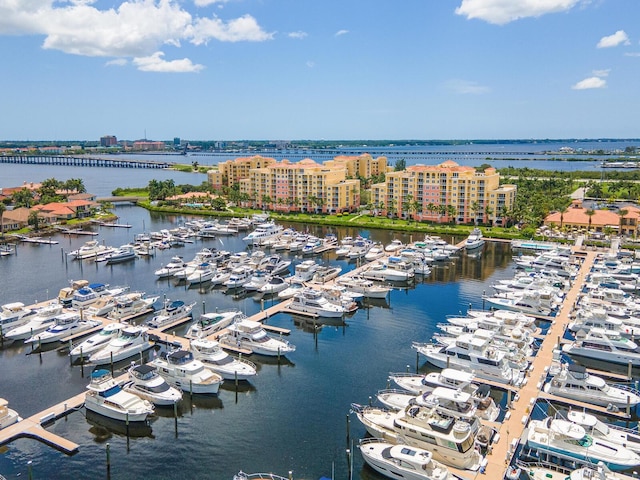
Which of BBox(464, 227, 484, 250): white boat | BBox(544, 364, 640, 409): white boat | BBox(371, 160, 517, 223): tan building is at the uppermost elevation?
BBox(371, 160, 517, 223): tan building

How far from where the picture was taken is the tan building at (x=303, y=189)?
111 meters

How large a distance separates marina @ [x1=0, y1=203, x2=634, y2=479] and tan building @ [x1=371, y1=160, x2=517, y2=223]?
83.7 ft

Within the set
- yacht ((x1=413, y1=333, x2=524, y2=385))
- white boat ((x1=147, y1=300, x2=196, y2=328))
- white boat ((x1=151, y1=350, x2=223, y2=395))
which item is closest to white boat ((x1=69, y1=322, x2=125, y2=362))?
white boat ((x1=147, y1=300, x2=196, y2=328))

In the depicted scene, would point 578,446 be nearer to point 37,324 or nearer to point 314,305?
point 314,305

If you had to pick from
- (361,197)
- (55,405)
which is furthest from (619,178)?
(55,405)

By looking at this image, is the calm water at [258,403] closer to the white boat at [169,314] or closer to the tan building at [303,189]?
the white boat at [169,314]

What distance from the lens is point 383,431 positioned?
2877cm

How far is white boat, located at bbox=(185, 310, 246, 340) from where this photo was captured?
43.1 m

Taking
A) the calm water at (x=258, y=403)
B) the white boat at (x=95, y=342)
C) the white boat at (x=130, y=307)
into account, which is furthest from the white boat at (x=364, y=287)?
the white boat at (x=95, y=342)

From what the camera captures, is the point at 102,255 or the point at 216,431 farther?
the point at 102,255

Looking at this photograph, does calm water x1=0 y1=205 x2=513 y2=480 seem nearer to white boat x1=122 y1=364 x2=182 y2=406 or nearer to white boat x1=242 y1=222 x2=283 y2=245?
white boat x1=122 y1=364 x2=182 y2=406

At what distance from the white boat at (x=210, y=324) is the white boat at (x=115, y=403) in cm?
1012

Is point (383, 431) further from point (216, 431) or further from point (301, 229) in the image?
point (301, 229)

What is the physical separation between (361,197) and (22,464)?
104m
